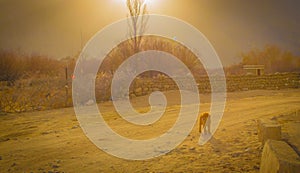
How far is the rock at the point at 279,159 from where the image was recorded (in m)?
2.96

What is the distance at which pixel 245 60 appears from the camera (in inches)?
1084

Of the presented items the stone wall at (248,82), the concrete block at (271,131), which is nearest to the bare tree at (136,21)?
the stone wall at (248,82)

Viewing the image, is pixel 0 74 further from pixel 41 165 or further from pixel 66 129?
pixel 41 165

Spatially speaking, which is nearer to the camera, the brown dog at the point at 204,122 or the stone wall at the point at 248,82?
the brown dog at the point at 204,122

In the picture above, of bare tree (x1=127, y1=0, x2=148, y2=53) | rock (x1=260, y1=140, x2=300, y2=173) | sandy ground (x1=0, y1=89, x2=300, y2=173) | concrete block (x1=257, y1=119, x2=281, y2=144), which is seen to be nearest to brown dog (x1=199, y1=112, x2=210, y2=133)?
sandy ground (x1=0, y1=89, x2=300, y2=173)

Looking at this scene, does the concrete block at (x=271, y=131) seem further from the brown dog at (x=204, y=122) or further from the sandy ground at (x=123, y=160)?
the brown dog at (x=204, y=122)

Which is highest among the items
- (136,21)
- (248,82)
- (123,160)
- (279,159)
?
(136,21)

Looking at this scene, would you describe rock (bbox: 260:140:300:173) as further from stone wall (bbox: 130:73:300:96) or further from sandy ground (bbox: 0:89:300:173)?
stone wall (bbox: 130:73:300:96)

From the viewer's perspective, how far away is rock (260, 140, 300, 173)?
296 centimetres

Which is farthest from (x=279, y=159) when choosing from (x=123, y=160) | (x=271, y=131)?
(x=123, y=160)

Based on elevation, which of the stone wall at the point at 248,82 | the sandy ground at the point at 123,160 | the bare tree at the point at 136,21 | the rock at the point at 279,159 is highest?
the bare tree at the point at 136,21

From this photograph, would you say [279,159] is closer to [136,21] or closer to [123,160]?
[123,160]

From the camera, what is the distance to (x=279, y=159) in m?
3.10

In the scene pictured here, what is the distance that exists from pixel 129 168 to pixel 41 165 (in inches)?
62.9
